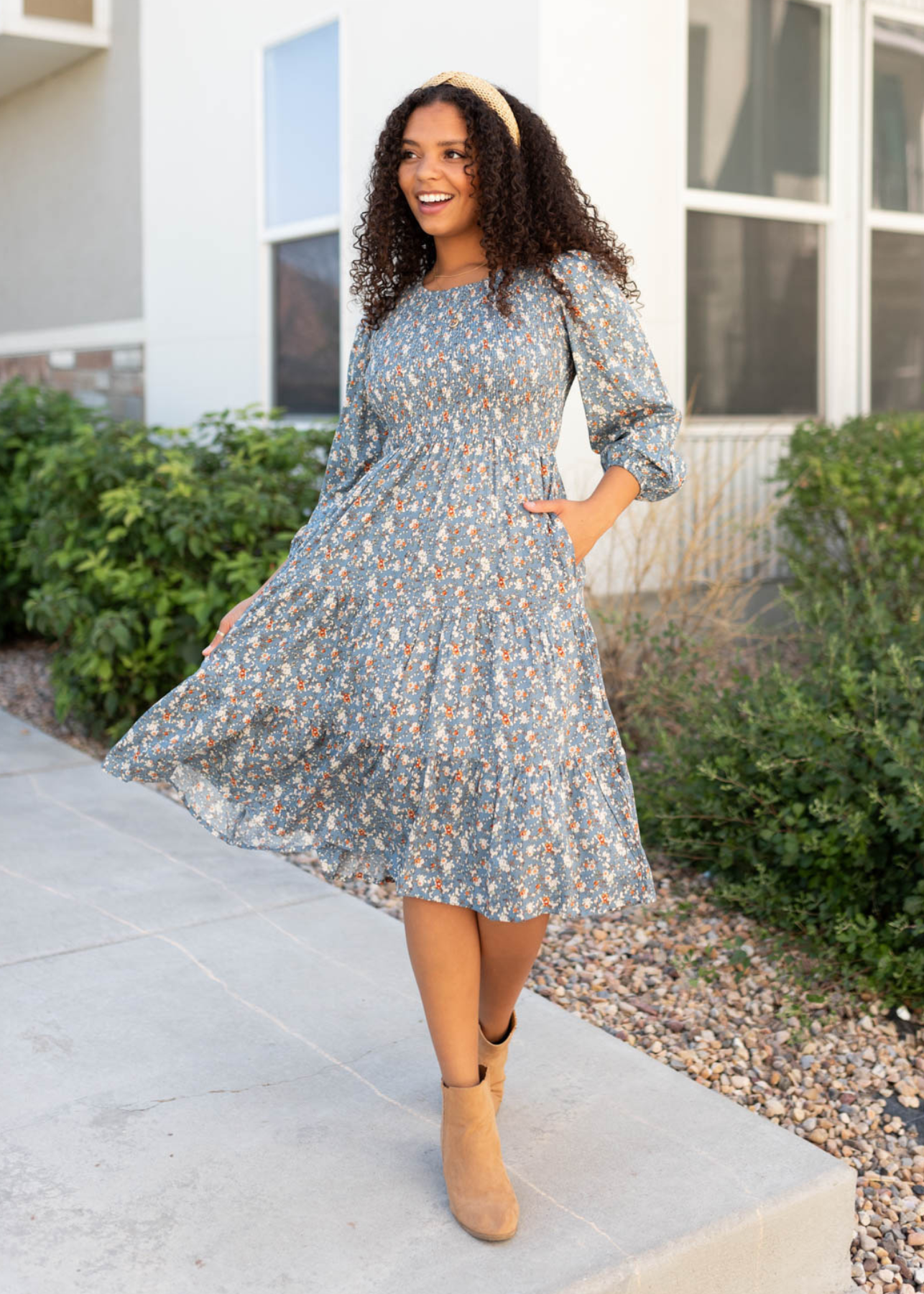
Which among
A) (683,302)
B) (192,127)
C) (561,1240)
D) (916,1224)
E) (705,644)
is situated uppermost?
(192,127)

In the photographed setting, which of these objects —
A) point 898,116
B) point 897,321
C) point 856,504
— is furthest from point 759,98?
point 856,504

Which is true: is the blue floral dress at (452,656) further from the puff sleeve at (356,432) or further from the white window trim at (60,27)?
the white window trim at (60,27)

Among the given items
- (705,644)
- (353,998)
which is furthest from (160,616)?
(353,998)

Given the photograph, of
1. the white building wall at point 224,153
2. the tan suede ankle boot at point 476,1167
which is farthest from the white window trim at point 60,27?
the tan suede ankle boot at point 476,1167

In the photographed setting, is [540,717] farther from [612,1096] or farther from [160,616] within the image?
[160,616]

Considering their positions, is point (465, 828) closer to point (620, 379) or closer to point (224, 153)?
point (620, 379)

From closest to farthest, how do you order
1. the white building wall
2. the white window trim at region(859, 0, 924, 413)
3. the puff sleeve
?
1. the puff sleeve
2. the white building wall
3. the white window trim at region(859, 0, 924, 413)

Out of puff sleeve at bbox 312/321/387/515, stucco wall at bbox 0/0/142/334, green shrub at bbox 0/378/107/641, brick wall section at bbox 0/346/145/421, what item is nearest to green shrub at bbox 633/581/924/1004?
puff sleeve at bbox 312/321/387/515

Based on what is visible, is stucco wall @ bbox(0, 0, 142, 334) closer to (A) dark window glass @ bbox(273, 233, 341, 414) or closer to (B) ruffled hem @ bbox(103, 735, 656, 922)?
(A) dark window glass @ bbox(273, 233, 341, 414)

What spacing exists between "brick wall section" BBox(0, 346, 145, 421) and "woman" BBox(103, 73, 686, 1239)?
17.7ft

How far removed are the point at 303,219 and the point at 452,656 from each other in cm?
471

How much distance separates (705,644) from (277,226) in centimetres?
320

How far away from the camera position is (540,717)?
1992 mm

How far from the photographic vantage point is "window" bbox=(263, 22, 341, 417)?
6.02 metres
